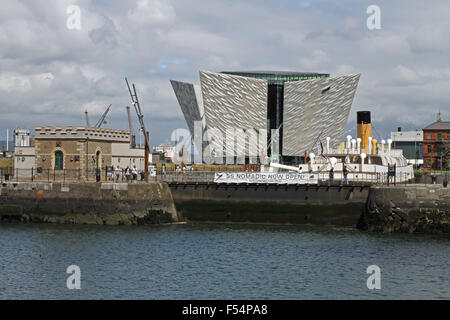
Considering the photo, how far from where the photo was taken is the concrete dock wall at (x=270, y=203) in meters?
49.0

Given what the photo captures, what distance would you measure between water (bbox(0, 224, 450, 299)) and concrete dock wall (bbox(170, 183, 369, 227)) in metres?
1.33

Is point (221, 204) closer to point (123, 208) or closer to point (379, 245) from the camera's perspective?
point (123, 208)

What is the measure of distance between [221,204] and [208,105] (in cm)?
4674

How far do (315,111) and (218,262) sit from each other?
64.0 m

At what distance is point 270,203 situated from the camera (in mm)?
50531

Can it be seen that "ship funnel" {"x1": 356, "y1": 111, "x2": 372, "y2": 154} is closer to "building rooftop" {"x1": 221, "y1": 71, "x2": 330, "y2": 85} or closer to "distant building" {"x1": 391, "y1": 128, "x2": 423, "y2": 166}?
"building rooftop" {"x1": 221, "y1": 71, "x2": 330, "y2": 85}

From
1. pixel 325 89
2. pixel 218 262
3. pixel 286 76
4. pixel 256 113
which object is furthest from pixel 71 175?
pixel 286 76

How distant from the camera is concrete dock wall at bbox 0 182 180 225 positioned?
1972 inches

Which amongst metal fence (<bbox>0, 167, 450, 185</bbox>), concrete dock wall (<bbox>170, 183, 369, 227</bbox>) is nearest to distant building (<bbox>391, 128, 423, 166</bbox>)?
metal fence (<bbox>0, 167, 450, 185</bbox>)

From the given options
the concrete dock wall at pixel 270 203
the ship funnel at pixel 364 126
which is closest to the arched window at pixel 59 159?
the concrete dock wall at pixel 270 203

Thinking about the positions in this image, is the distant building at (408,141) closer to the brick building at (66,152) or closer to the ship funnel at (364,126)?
the ship funnel at (364,126)

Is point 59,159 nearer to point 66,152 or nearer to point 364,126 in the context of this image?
point 66,152
